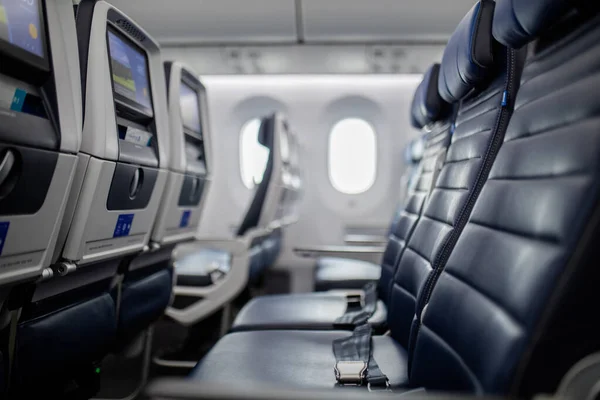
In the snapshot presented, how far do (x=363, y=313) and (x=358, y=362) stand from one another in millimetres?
646

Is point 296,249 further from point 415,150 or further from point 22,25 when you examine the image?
point 22,25

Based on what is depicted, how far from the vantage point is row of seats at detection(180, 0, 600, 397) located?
28.5 inches

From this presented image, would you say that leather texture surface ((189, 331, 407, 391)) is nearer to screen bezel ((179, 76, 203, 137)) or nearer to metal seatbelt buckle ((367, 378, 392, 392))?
metal seatbelt buckle ((367, 378, 392, 392))

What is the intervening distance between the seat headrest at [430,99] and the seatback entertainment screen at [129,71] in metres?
1.18

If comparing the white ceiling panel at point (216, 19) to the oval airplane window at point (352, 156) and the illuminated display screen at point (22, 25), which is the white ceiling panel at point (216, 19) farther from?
the illuminated display screen at point (22, 25)

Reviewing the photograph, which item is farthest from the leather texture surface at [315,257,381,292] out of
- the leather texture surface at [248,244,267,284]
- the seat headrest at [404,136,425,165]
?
the seat headrest at [404,136,425,165]

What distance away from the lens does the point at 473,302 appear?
0.96 m

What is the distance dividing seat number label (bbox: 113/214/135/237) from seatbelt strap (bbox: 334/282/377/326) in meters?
0.91

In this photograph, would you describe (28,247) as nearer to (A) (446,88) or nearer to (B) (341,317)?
(B) (341,317)

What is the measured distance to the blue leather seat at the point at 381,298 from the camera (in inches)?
77.7

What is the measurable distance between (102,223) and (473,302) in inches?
45.3

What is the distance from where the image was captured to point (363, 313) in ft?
6.73

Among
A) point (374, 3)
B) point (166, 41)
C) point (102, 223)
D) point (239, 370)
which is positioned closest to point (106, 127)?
point (102, 223)

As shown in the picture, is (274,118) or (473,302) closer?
(473,302)
